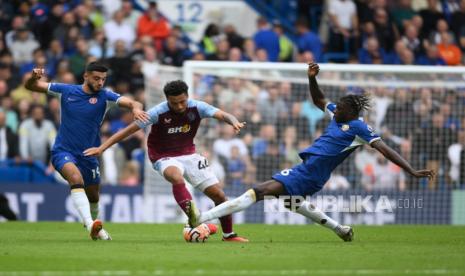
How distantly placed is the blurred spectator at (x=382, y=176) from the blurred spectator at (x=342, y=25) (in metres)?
4.88

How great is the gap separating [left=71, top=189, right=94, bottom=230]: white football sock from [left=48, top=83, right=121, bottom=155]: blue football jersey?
2.37 feet

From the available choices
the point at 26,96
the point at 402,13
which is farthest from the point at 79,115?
the point at 402,13

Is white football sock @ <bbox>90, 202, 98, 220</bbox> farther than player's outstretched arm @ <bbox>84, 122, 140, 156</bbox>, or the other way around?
white football sock @ <bbox>90, 202, 98, 220</bbox>

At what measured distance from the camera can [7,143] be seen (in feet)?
71.3

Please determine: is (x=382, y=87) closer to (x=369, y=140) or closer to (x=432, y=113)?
(x=432, y=113)

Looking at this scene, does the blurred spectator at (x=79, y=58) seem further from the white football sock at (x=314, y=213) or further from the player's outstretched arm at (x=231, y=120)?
the white football sock at (x=314, y=213)

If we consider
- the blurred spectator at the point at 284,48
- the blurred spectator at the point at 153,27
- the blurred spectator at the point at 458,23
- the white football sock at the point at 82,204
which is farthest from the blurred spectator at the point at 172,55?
the white football sock at the point at 82,204

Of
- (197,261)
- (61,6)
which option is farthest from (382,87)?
(197,261)

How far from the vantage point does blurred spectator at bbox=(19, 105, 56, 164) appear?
71.8 feet

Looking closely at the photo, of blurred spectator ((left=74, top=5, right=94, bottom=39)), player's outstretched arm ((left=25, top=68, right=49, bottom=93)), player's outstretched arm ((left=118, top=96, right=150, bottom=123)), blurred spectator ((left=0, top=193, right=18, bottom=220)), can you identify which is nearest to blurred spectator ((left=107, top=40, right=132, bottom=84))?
blurred spectator ((left=74, top=5, right=94, bottom=39))

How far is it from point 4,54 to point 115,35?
2.67 meters

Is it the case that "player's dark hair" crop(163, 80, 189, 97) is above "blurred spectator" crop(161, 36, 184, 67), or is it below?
below

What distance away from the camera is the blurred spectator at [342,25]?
26422 millimetres

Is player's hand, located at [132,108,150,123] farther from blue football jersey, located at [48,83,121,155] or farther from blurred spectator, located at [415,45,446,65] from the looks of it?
blurred spectator, located at [415,45,446,65]
